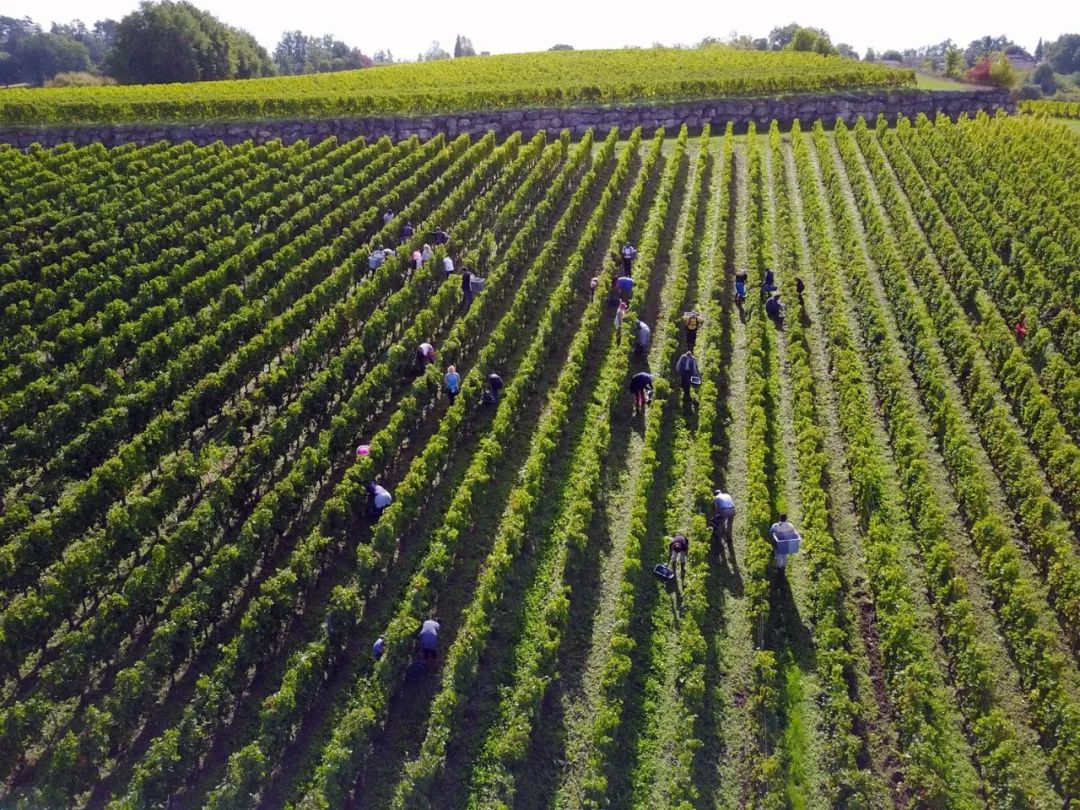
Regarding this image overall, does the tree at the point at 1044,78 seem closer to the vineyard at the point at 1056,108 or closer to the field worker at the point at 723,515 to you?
the vineyard at the point at 1056,108

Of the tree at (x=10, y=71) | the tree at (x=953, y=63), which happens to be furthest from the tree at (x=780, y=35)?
the tree at (x=10, y=71)

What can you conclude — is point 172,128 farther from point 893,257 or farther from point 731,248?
point 893,257

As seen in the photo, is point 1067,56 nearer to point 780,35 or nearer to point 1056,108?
point 780,35

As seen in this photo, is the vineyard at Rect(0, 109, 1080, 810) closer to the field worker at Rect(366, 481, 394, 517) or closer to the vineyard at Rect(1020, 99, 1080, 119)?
the field worker at Rect(366, 481, 394, 517)

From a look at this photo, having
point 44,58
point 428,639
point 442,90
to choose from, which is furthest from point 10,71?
point 428,639

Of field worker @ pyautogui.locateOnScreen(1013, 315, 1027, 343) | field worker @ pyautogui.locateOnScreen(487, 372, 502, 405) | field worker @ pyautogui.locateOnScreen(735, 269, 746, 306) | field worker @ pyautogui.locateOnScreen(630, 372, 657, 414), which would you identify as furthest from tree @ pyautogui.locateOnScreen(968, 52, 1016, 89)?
field worker @ pyautogui.locateOnScreen(487, 372, 502, 405)

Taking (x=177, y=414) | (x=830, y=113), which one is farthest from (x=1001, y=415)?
(x=830, y=113)
